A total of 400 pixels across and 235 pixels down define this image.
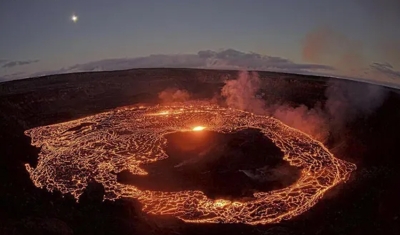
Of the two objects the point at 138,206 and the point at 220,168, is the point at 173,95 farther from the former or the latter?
the point at 138,206

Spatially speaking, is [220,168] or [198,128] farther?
[198,128]

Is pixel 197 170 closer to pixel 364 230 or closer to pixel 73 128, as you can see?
pixel 364 230

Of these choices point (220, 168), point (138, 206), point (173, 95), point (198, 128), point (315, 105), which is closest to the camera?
point (138, 206)

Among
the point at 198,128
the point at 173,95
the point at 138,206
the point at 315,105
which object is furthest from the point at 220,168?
the point at 173,95

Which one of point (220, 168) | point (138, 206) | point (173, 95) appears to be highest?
point (173, 95)

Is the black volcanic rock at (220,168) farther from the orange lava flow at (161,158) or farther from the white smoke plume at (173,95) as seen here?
the white smoke plume at (173,95)

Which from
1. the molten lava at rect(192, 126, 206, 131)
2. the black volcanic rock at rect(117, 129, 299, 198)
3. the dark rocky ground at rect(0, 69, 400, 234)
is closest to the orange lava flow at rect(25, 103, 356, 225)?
the molten lava at rect(192, 126, 206, 131)

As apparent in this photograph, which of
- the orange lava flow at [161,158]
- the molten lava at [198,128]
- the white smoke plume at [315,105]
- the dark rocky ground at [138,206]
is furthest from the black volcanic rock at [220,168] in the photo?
the white smoke plume at [315,105]
